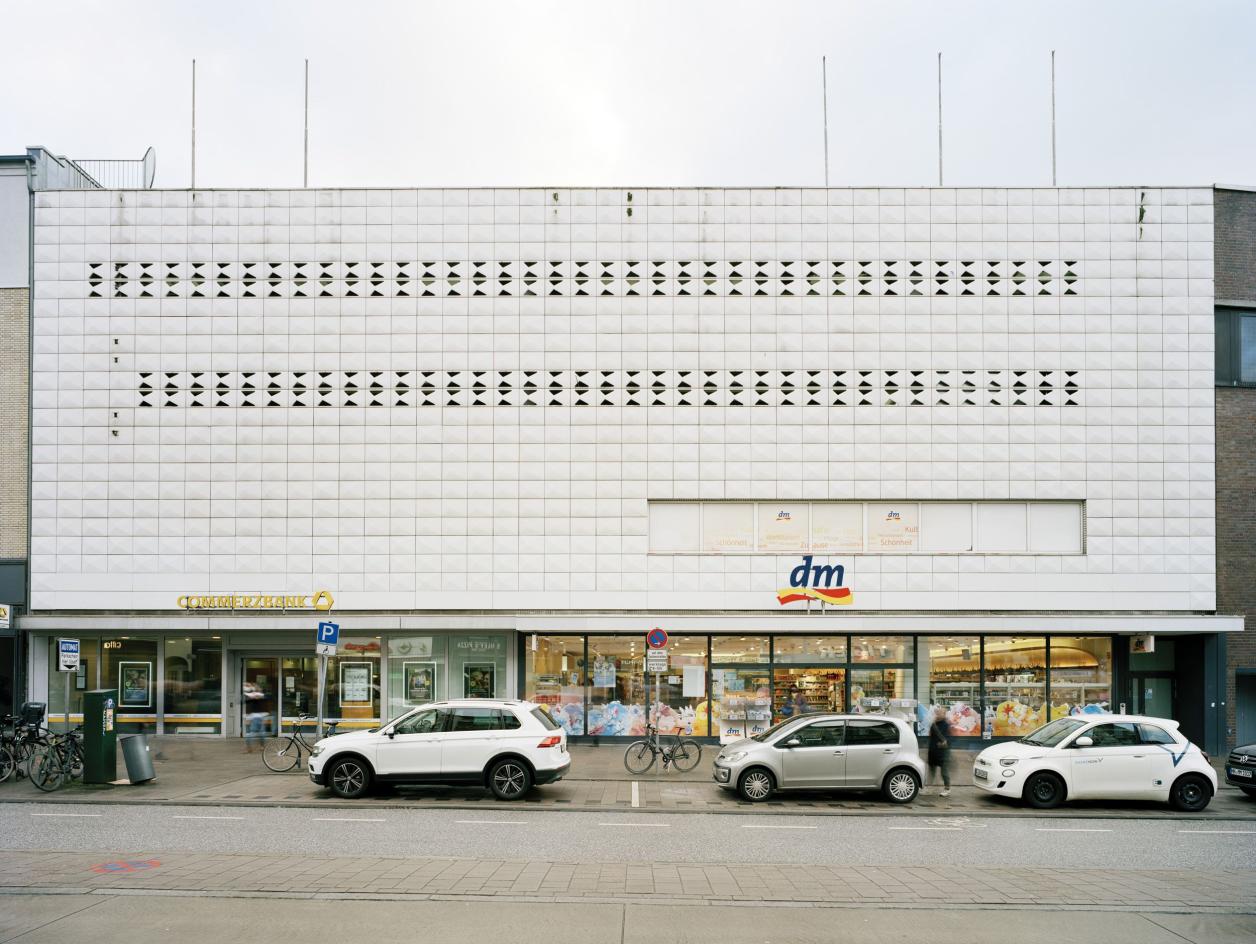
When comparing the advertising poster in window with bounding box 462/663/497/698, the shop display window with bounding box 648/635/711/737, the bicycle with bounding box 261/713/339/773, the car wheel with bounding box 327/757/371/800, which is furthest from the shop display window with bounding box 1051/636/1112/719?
the bicycle with bounding box 261/713/339/773

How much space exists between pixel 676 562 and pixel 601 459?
3063 mm

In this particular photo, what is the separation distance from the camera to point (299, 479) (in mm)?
23531

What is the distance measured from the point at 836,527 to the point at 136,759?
610 inches

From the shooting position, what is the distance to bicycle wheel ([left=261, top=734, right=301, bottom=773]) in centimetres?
1870

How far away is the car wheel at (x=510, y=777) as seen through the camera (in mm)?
15570

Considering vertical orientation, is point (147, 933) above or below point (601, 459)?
below

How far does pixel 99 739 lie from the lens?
16.8 metres

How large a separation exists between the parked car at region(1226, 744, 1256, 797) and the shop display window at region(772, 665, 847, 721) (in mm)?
8287

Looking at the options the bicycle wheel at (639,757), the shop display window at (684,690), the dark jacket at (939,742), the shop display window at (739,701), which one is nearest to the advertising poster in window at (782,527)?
the shop display window at (684,690)

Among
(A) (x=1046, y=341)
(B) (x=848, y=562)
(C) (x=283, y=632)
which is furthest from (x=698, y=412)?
(C) (x=283, y=632)

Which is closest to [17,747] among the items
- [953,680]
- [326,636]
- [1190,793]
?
[326,636]

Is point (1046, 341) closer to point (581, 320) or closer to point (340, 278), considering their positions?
point (581, 320)

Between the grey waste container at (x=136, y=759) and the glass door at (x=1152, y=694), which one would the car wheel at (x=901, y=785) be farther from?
the grey waste container at (x=136, y=759)

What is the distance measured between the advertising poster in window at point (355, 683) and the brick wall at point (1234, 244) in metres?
23.0
